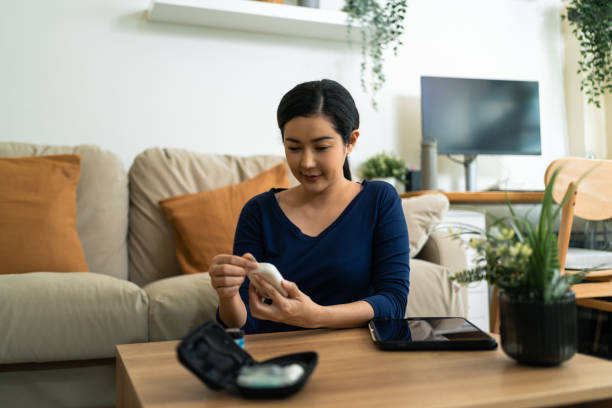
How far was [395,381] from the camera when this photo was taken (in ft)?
2.30

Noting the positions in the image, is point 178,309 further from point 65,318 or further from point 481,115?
point 481,115

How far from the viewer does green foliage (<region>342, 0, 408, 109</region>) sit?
110 inches

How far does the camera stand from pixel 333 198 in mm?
1307

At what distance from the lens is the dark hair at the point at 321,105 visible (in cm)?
120

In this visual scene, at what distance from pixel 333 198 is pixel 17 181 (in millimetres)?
1258

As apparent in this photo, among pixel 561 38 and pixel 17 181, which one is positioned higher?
pixel 561 38

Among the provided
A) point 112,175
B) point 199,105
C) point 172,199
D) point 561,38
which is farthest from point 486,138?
point 112,175

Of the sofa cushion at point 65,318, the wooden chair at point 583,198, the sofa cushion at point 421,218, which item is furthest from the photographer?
the sofa cushion at point 421,218

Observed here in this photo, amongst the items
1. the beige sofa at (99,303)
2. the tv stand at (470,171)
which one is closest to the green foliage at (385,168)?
the tv stand at (470,171)

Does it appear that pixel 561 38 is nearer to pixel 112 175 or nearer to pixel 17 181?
pixel 112 175

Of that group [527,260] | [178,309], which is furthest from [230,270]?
[178,309]

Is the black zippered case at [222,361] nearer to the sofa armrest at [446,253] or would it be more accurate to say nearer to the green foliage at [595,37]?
the sofa armrest at [446,253]

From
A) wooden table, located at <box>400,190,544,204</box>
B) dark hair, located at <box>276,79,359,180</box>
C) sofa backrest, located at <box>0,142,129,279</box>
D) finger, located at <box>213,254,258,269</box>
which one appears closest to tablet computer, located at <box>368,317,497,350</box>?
finger, located at <box>213,254,258,269</box>

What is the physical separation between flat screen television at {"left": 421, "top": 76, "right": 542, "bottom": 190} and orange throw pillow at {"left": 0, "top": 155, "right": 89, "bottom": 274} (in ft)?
6.31
